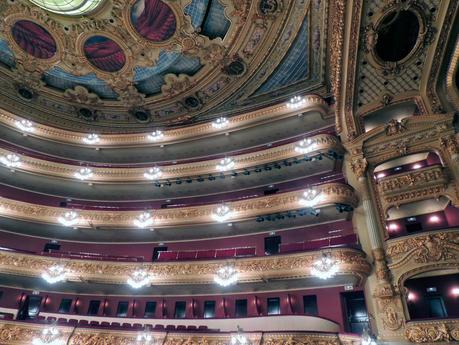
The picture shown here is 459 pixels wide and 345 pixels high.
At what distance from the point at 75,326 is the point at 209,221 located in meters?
6.10

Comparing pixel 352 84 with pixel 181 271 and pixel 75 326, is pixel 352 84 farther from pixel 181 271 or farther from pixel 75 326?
pixel 75 326

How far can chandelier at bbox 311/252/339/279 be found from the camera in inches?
390

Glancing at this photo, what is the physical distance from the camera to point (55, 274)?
11820mm

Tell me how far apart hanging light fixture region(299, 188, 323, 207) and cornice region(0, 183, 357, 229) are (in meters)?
0.10

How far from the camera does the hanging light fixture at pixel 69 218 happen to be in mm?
13859

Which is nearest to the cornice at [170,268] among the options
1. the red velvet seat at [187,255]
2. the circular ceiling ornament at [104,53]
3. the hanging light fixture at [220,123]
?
the red velvet seat at [187,255]

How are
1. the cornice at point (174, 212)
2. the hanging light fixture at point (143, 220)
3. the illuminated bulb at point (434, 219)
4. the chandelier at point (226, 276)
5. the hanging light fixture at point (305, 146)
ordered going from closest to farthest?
the chandelier at point (226, 276) < the illuminated bulb at point (434, 219) < the cornice at point (174, 212) < the hanging light fixture at point (305, 146) < the hanging light fixture at point (143, 220)

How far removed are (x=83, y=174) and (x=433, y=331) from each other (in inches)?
610

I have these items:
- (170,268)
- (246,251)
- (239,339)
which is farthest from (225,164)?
(239,339)

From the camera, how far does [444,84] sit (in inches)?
443

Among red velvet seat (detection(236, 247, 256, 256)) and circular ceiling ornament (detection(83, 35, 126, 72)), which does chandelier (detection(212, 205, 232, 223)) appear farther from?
circular ceiling ornament (detection(83, 35, 126, 72))

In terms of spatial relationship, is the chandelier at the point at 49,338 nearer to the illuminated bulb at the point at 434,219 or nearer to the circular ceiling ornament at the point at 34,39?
the illuminated bulb at the point at 434,219

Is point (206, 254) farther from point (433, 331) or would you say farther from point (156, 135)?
point (433, 331)

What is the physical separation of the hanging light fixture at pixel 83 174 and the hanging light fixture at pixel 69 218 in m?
2.27
